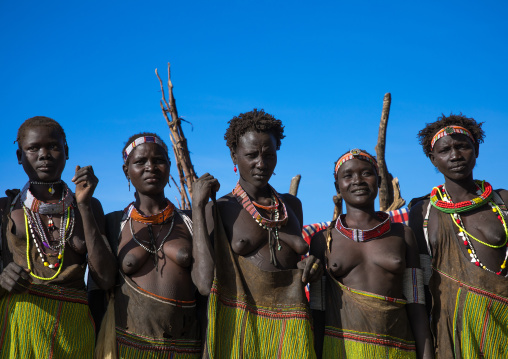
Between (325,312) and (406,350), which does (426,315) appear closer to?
(406,350)

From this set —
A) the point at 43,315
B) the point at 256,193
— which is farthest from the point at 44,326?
the point at 256,193

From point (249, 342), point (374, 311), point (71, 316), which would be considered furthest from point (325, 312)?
point (71, 316)

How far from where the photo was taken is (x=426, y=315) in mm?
5062

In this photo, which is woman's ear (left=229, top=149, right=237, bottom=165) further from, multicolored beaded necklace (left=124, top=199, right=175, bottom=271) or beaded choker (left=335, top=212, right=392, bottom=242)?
beaded choker (left=335, top=212, right=392, bottom=242)

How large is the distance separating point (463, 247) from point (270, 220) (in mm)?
1665

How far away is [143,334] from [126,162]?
1.47m

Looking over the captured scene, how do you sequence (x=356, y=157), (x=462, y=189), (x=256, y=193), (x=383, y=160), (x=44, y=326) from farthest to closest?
1. (x=383, y=160)
2. (x=462, y=189)
3. (x=356, y=157)
4. (x=256, y=193)
5. (x=44, y=326)

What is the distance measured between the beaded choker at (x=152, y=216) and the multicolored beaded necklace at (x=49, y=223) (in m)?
0.47

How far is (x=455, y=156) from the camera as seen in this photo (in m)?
5.43

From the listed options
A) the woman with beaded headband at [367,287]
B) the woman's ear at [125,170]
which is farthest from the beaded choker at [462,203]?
the woman's ear at [125,170]

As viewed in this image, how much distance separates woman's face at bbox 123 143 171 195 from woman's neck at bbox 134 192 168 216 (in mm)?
61

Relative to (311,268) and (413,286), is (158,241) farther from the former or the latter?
(413,286)

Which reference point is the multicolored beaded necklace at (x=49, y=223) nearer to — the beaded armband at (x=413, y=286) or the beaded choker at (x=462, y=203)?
the beaded armband at (x=413, y=286)

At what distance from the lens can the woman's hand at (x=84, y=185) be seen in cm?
471
